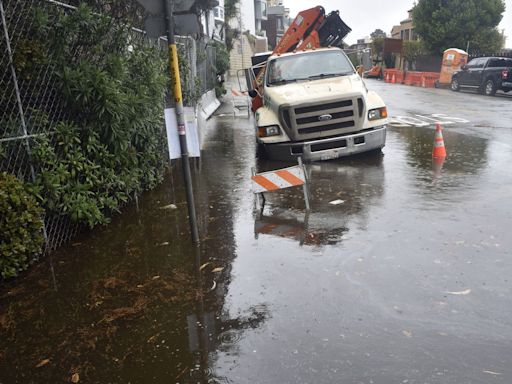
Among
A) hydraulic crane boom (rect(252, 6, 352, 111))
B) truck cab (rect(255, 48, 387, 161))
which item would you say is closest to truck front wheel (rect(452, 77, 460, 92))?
hydraulic crane boom (rect(252, 6, 352, 111))

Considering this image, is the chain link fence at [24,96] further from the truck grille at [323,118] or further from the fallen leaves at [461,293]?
the truck grille at [323,118]

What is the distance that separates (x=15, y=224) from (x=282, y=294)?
99.4 inches

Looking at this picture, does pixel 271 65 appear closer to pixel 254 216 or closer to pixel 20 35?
pixel 254 216

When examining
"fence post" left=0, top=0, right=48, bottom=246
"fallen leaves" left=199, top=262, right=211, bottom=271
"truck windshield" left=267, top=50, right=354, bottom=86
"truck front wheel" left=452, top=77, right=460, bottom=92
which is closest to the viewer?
"fence post" left=0, top=0, right=48, bottom=246

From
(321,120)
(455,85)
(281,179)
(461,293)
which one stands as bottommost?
(461,293)

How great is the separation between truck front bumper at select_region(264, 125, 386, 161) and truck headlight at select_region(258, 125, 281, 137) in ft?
0.69

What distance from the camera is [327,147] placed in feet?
28.0

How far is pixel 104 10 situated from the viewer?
6.55m

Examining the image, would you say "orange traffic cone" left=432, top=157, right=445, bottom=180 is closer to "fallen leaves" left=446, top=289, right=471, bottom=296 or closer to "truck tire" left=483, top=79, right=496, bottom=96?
"fallen leaves" left=446, top=289, right=471, bottom=296

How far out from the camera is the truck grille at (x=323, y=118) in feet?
27.5

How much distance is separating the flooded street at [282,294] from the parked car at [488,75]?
56.4 feet

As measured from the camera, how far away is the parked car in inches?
853

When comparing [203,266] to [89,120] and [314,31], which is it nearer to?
[89,120]

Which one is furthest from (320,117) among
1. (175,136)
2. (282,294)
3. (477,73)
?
(477,73)
